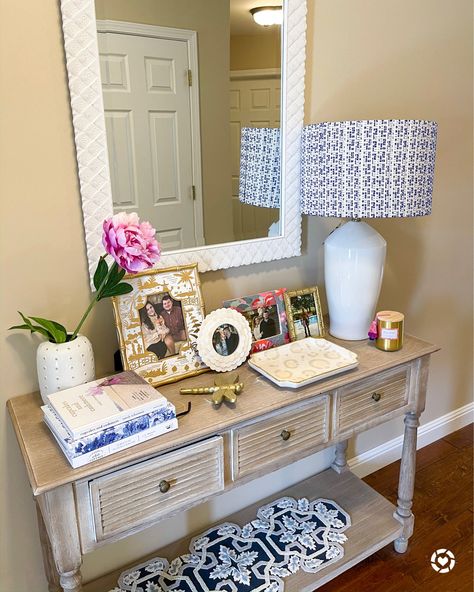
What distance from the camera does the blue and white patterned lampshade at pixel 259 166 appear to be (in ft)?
4.95

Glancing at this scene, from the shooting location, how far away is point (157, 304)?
1.32 metres

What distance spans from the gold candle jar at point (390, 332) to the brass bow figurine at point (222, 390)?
477 mm

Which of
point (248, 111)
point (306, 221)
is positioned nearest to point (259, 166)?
point (248, 111)

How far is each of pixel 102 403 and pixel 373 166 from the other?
35.4 inches

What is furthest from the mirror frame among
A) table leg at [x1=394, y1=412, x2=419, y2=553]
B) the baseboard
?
the baseboard

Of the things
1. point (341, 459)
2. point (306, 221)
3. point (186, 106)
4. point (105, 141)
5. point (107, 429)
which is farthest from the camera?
point (341, 459)

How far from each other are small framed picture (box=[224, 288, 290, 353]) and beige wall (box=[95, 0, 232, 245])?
207 mm

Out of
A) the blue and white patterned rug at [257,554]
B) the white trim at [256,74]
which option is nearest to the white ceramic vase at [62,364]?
the blue and white patterned rug at [257,554]

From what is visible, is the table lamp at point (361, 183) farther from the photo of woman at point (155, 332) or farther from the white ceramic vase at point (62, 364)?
the white ceramic vase at point (62, 364)

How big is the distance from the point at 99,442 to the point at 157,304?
416 millimetres

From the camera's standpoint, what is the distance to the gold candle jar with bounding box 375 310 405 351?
1482 mm

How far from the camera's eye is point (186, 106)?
135 cm

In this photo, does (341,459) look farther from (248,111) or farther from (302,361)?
(248,111)

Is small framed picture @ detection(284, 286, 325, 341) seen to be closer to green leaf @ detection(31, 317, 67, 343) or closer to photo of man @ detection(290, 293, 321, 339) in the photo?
photo of man @ detection(290, 293, 321, 339)
